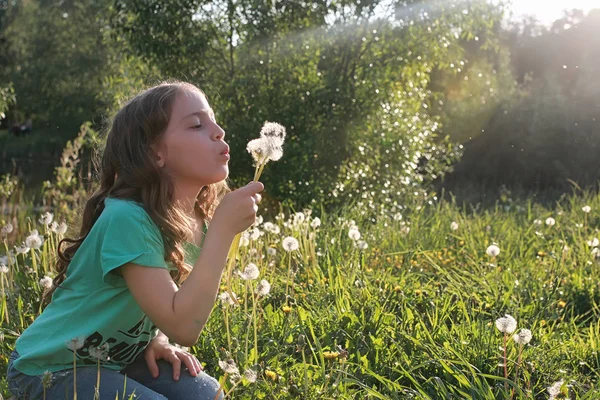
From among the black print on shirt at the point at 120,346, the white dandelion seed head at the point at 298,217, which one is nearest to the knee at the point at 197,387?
the black print on shirt at the point at 120,346

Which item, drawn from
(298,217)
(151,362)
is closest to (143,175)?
(151,362)

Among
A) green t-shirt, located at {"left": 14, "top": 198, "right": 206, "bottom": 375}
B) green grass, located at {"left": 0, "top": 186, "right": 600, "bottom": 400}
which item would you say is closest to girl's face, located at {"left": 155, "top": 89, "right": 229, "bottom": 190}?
green t-shirt, located at {"left": 14, "top": 198, "right": 206, "bottom": 375}

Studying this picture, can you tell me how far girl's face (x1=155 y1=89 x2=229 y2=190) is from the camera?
2094 mm

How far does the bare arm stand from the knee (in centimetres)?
30

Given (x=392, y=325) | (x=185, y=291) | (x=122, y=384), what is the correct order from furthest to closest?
1. (x=392, y=325)
2. (x=122, y=384)
3. (x=185, y=291)

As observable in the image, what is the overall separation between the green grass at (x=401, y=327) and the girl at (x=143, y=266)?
0.31 meters

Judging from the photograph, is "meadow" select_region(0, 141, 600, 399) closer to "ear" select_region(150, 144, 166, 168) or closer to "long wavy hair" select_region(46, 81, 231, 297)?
"long wavy hair" select_region(46, 81, 231, 297)

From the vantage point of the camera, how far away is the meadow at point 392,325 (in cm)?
235

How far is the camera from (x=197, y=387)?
6.98 feet

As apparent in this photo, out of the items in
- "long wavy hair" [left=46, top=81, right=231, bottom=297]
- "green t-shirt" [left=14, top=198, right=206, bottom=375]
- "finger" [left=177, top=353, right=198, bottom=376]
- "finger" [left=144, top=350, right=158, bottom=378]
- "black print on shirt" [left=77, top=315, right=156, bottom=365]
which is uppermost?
"long wavy hair" [left=46, top=81, right=231, bottom=297]

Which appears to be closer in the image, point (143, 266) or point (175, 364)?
point (143, 266)

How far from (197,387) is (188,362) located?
0.30 ft

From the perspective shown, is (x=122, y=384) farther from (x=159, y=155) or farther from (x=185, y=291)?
(x=159, y=155)

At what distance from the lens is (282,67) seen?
777 centimetres
